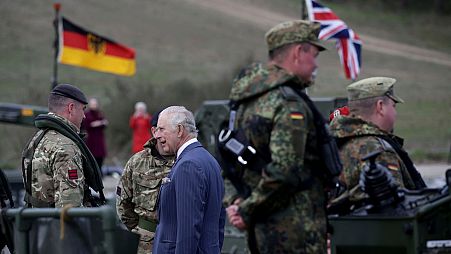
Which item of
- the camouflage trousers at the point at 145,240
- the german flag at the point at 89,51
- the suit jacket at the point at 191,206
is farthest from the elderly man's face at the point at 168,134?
the german flag at the point at 89,51

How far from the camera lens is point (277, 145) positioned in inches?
223

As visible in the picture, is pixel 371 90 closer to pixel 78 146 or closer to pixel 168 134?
pixel 168 134

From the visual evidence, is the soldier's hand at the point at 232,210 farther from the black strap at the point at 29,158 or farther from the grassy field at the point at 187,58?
the grassy field at the point at 187,58

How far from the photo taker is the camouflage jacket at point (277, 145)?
567cm

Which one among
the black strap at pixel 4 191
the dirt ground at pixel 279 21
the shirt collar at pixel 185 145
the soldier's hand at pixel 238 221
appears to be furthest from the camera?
the dirt ground at pixel 279 21

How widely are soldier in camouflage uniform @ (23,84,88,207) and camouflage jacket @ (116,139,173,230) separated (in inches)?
17.9

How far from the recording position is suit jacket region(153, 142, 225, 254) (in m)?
7.09

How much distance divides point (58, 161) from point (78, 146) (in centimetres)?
21

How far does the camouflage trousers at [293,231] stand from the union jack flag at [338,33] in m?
11.3

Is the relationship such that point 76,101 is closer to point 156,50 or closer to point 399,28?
point 156,50

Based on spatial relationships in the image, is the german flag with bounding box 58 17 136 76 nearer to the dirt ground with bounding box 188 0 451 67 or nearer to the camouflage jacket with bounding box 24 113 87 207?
the camouflage jacket with bounding box 24 113 87 207

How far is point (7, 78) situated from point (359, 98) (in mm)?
41412

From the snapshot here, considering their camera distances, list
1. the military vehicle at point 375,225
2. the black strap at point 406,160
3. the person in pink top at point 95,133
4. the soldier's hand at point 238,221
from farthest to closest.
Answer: the person in pink top at point 95,133 → the black strap at point 406,160 → the military vehicle at point 375,225 → the soldier's hand at point 238,221

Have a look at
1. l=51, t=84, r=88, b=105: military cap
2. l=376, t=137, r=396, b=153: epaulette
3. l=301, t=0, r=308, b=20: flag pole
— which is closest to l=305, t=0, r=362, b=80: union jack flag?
l=301, t=0, r=308, b=20: flag pole
